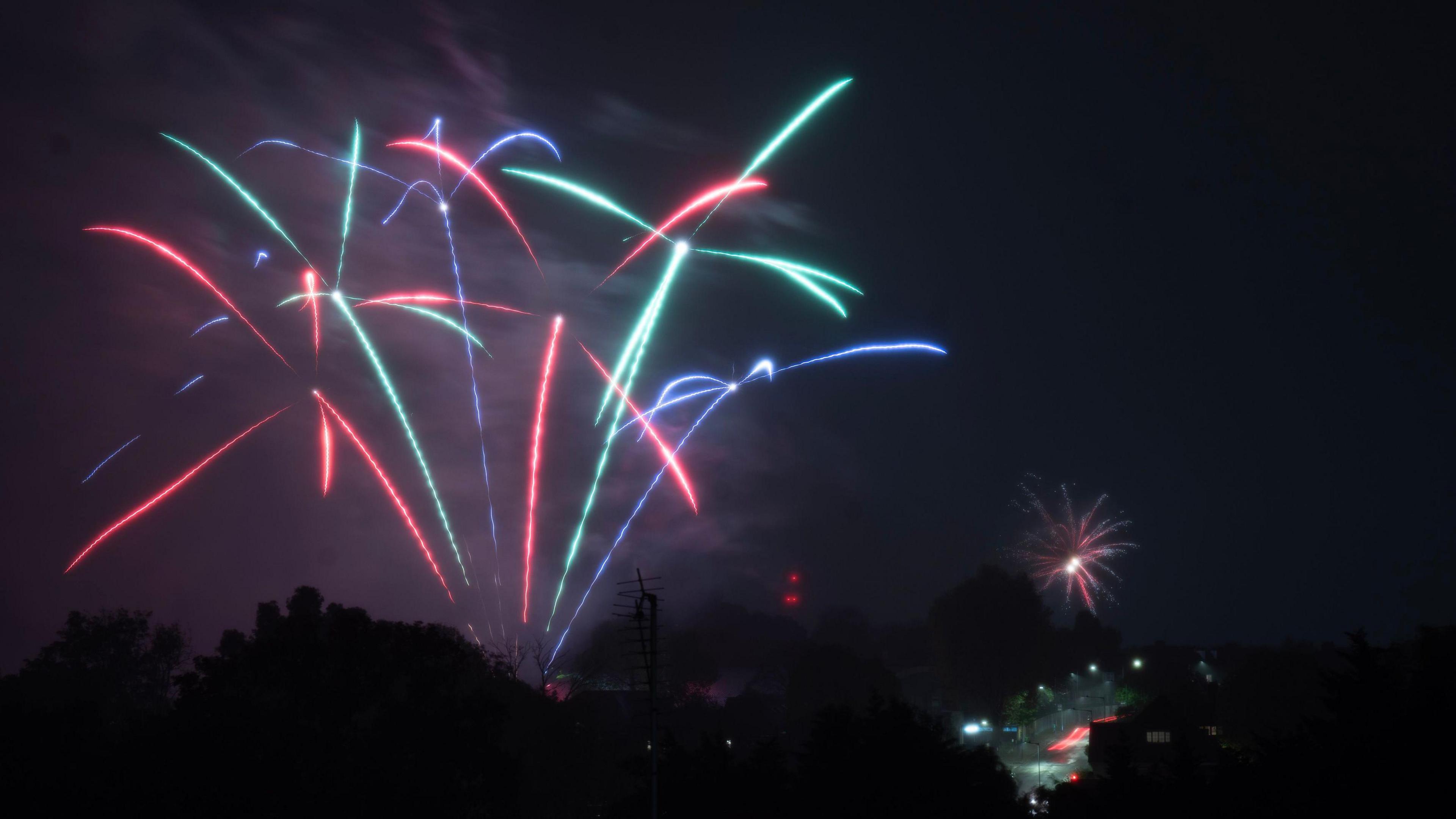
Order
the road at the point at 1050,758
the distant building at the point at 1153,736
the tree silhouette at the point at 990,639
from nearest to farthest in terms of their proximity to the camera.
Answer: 1. the distant building at the point at 1153,736
2. the road at the point at 1050,758
3. the tree silhouette at the point at 990,639

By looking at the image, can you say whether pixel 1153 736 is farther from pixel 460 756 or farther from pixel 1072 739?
pixel 460 756

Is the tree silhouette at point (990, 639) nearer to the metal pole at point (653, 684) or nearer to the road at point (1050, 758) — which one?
the road at point (1050, 758)

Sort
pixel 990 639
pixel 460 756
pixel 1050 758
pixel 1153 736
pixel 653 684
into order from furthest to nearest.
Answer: pixel 990 639 < pixel 1050 758 < pixel 1153 736 < pixel 460 756 < pixel 653 684

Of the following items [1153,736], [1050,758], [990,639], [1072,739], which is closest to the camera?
[1153,736]

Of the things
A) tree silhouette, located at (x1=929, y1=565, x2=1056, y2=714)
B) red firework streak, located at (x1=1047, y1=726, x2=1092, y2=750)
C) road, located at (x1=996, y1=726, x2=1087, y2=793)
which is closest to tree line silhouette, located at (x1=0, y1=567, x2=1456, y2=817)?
road, located at (x1=996, y1=726, x2=1087, y2=793)

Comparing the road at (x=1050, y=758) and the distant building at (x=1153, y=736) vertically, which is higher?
the distant building at (x=1153, y=736)

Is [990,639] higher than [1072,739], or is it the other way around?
[990,639]

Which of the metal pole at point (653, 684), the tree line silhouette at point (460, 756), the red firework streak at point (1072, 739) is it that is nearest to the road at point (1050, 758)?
the red firework streak at point (1072, 739)

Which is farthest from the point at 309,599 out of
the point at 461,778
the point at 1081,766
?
the point at 1081,766

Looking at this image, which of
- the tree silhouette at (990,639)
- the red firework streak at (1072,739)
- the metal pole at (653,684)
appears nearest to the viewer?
the metal pole at (653,684)

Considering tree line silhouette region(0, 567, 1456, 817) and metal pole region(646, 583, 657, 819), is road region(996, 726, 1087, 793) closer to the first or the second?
tree line silhouette region(0, 567, 1456, 817)

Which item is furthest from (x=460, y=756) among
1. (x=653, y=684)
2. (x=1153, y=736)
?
(x=1153, y=736)
